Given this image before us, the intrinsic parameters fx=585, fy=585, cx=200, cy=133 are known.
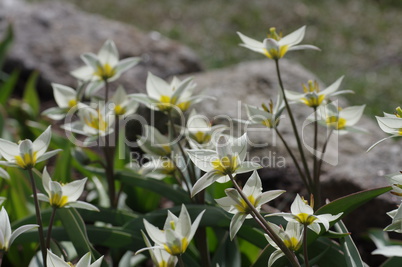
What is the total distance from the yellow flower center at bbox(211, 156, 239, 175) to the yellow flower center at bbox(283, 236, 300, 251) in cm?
24

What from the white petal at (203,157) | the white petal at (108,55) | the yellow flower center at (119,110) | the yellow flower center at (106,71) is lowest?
the white petal at (203,157)

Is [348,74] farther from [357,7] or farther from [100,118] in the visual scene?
[100,118]

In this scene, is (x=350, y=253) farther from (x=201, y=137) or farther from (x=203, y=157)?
(x=201, y=137)

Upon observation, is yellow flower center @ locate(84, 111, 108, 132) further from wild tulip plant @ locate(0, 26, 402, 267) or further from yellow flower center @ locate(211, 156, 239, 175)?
yellow flower center @ locate(211, 156, 239, 175)

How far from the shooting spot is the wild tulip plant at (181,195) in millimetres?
1582

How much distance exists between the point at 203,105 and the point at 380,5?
5.74m

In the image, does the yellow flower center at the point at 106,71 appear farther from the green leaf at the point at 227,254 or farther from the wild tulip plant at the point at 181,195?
the green leaf at the point at 227,254

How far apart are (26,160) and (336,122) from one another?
1.09 m

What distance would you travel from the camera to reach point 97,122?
2.24 meters

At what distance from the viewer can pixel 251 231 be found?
197cm

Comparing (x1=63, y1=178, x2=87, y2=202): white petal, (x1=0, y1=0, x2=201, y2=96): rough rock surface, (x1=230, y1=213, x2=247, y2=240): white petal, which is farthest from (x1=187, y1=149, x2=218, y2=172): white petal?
(x1=0, y1=0, x2=201, y2=96): rough rock surface

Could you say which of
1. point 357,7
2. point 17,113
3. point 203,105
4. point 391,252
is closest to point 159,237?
point 391,252

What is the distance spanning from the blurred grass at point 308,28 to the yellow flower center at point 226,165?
418cm

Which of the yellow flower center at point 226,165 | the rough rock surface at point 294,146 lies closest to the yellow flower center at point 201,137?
the rough rock surface at point 294,146
